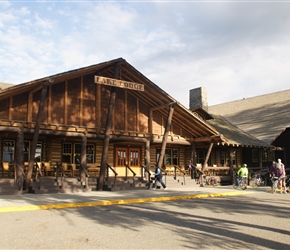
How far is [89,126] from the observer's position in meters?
19.6

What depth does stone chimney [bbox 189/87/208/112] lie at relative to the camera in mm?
37319

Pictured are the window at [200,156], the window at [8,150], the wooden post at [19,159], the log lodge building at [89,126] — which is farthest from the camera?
the window at [200,156]

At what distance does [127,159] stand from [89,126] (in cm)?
559

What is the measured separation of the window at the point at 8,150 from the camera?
64.1 ft

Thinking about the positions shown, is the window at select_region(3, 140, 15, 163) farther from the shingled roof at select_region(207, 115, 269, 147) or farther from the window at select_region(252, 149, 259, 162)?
the window at select_region(252, 149, 259, 162)

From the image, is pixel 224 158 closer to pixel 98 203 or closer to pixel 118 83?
pixel 118 83

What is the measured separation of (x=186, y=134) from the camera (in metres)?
24.7

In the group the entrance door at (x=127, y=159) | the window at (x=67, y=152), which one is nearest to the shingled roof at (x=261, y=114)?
the entrance door at (x=127, y=159)

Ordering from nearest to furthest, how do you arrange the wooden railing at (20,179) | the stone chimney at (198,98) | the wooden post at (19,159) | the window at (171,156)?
the wooden railing at (20,179) → the wooden post at (19,159) → the window at (171,156) → the stone chimney at (198,98)

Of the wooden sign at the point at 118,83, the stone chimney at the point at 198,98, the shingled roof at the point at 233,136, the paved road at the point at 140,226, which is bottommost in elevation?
the paved road at the point at 140,226

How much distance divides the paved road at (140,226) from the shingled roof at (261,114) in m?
21.6

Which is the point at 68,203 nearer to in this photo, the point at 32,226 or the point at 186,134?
the point at 32,226

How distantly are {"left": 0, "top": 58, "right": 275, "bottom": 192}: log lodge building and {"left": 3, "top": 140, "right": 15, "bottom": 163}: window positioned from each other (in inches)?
2.1

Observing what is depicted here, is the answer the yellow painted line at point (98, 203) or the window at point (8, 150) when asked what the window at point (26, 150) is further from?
the yellow painted line at point (98, 203)
